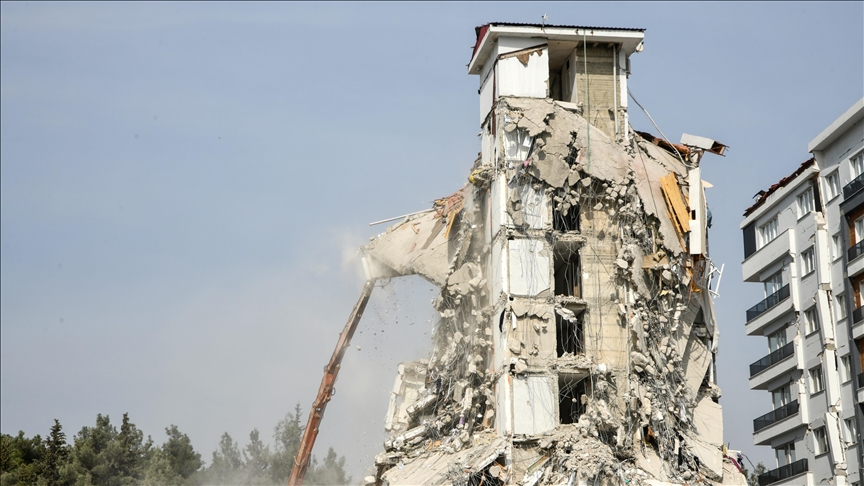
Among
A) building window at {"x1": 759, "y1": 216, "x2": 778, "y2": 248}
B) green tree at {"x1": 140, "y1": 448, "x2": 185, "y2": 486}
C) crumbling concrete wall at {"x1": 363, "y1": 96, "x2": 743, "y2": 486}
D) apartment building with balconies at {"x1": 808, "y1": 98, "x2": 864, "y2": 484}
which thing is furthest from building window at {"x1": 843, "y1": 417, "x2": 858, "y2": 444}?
green tree at {"x1": 140, "y1": 448, "x2": 185, "y2": 486}

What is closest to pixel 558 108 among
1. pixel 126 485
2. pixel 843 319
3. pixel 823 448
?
pixel 843 319

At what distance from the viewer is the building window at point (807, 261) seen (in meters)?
54.0

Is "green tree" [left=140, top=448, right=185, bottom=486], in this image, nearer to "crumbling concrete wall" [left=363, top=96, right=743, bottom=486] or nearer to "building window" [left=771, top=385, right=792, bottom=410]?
"crumbling concrete wall" [left=363, top=96, right=743, bottom=486]

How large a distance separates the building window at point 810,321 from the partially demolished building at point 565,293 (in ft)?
49.3

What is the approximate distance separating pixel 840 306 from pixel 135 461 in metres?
39.9

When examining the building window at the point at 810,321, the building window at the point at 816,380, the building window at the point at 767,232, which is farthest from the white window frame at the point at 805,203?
the building window at the point at 816,380

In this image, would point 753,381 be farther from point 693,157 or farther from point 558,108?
point 558,108

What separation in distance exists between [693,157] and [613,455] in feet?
38.6

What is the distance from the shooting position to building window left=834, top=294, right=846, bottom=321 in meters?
50.1

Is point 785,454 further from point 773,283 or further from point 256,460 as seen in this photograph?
point 256,460

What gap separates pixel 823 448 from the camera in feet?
169

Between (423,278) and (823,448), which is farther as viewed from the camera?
(823,448)

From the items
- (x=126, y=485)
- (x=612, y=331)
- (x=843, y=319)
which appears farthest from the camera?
(x=126, y=485)

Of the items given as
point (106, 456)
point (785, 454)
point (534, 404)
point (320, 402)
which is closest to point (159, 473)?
point (106, 456)
